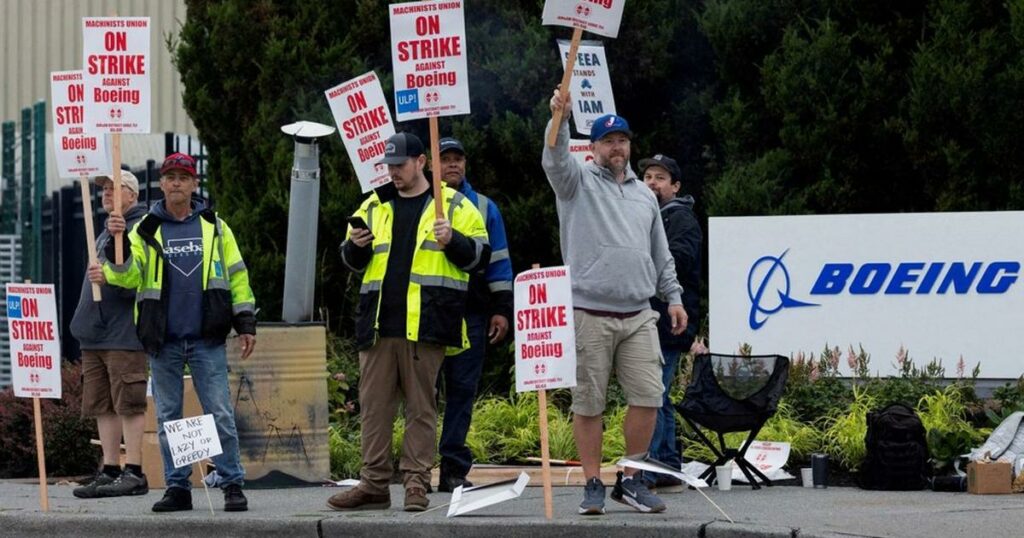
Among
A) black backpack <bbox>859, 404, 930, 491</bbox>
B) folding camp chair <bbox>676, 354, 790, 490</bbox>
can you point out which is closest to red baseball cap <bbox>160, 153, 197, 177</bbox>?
folding camp chair <bbox>676, 354, 790, 490</bbox>

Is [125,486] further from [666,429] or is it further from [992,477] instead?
[992,477]

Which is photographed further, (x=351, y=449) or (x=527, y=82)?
(x=527, y=82)

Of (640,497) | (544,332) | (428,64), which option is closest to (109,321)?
(428,64)

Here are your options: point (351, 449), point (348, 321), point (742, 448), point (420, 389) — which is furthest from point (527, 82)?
point (420, 389)

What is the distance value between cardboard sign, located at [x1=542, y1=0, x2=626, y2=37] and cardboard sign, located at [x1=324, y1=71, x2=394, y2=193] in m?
2.30

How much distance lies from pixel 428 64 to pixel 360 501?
235 cm

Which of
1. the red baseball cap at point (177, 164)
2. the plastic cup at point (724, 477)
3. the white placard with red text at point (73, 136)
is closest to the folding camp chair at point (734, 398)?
the plastic cup at point (724, 477)

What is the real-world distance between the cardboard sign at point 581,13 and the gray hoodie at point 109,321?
3143 millimetres

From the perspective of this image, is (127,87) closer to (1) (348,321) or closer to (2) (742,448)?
(2) (742,448)

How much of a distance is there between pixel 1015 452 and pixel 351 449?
4437mm

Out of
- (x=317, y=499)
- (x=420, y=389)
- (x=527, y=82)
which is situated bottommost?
(x=317, y=499)

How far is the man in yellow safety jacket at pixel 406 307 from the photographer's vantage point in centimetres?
945

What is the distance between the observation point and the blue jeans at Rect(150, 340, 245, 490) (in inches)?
388

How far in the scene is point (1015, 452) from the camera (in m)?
10.9
